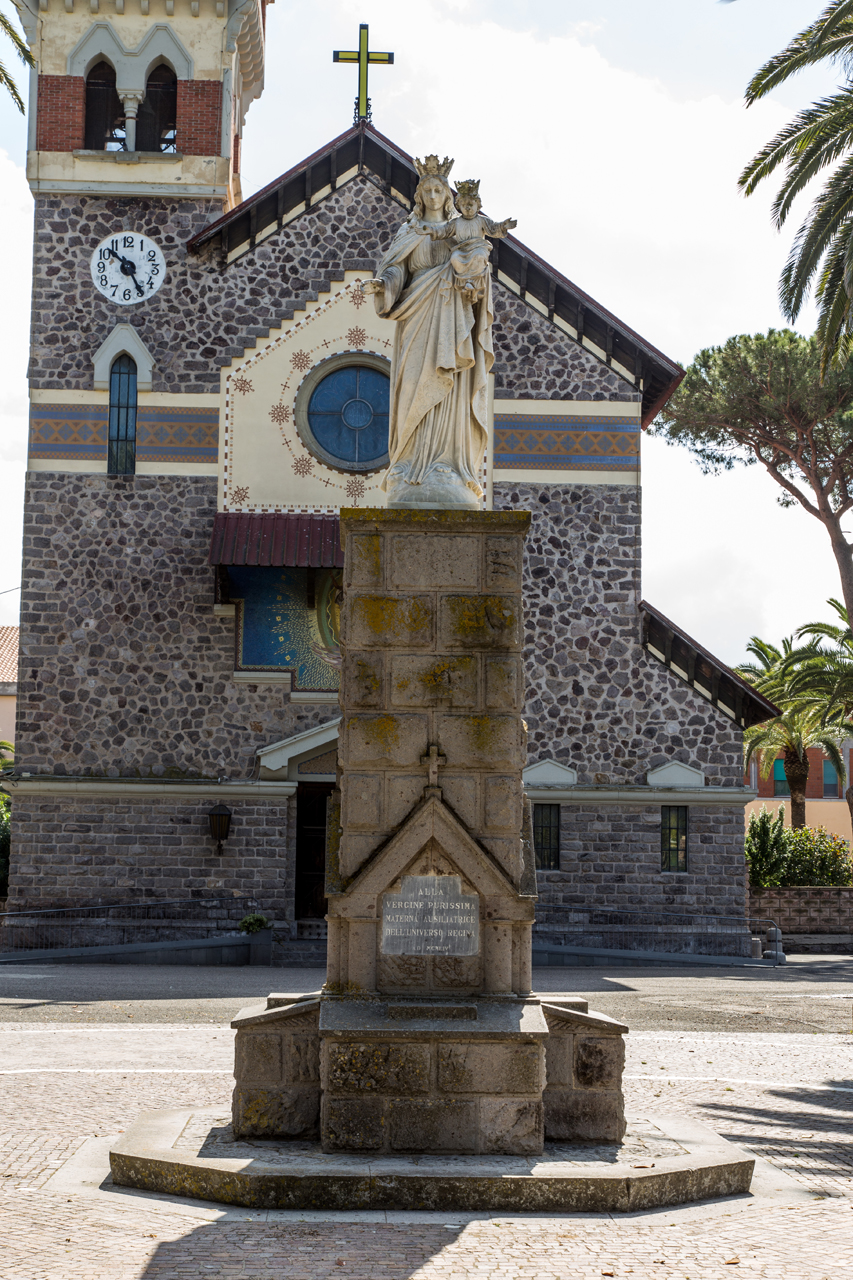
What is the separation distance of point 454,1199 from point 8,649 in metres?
62.8

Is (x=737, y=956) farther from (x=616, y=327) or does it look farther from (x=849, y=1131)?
(x=849, y=1131)

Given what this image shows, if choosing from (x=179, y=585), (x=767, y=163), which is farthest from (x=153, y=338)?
(x=767, y=163)

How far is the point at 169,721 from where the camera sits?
2489cm

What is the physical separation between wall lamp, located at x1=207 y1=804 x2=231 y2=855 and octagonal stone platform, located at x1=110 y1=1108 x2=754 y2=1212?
16558 millimetres

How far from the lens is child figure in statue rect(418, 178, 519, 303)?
9016 mm

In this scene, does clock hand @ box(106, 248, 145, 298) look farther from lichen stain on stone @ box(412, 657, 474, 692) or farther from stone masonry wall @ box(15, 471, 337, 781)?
lichen stain on stone @ box(412, 657, 474, 692)

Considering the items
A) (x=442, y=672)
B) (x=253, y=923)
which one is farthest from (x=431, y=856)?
(x=253, y=923)

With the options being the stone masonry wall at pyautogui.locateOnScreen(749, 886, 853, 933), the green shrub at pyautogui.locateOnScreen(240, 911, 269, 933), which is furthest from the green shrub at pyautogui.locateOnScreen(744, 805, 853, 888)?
the green shrub at pyautogui.locateOnScreen(240, 911, 269, 933)

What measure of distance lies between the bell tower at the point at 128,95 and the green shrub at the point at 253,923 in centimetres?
1310

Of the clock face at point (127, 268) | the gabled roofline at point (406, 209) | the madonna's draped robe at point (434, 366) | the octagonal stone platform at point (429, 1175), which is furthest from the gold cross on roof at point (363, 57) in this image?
the octagonal stone platform at point (429, 1175)

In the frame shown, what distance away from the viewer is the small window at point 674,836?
25344 millimetres

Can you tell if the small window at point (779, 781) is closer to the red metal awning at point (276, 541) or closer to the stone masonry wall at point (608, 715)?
the stone masonry wall at point (608, 715)

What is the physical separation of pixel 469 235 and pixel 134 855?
57.6ft

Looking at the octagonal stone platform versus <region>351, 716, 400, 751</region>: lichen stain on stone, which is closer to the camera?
the octagonal stone platform
